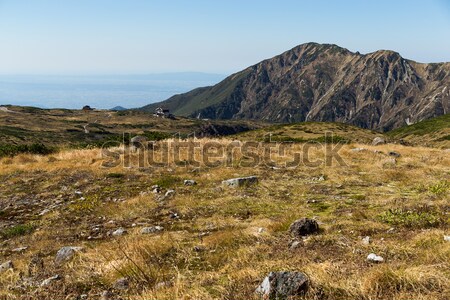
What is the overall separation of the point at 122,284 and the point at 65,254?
264cm

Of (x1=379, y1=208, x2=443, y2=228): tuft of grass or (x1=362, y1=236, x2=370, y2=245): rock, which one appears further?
(x1=379, y1=208, x2=443, y2=228): tuft of grass

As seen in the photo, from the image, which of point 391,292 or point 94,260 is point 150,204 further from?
point 391,292

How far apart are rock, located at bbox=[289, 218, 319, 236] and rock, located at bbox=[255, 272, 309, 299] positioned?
3.42m

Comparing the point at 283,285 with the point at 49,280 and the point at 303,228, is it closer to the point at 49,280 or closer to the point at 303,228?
the point at 303,228

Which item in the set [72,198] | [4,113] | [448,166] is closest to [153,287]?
[72,198]

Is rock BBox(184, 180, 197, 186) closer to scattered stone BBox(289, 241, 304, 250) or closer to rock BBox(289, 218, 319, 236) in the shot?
rock BBox(289, 218, 319, 236)

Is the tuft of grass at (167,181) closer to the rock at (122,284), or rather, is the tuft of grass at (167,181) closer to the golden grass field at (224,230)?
the golden grass field at (224,230)

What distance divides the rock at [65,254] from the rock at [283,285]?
191 inches

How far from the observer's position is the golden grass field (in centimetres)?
576

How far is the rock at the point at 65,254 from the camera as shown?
26.1 ft

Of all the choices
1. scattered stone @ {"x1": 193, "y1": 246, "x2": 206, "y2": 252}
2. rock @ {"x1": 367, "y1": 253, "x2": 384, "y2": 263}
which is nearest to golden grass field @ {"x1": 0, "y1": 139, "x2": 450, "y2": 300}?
scattered stone @ {"x1": 193, "y1": 246, "x2": 206, "y2": 252}

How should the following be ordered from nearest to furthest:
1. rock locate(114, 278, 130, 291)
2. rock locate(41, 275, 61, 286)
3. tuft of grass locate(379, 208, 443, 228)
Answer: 1. rock locate(114, 278, 130, 291)
2. rock locate(41, 275, 61, 286)
3. tuft of grass locate(379, 208, 443, 228)

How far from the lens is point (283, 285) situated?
5.21m

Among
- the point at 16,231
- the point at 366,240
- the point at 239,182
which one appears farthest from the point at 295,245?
the point at 16,231
